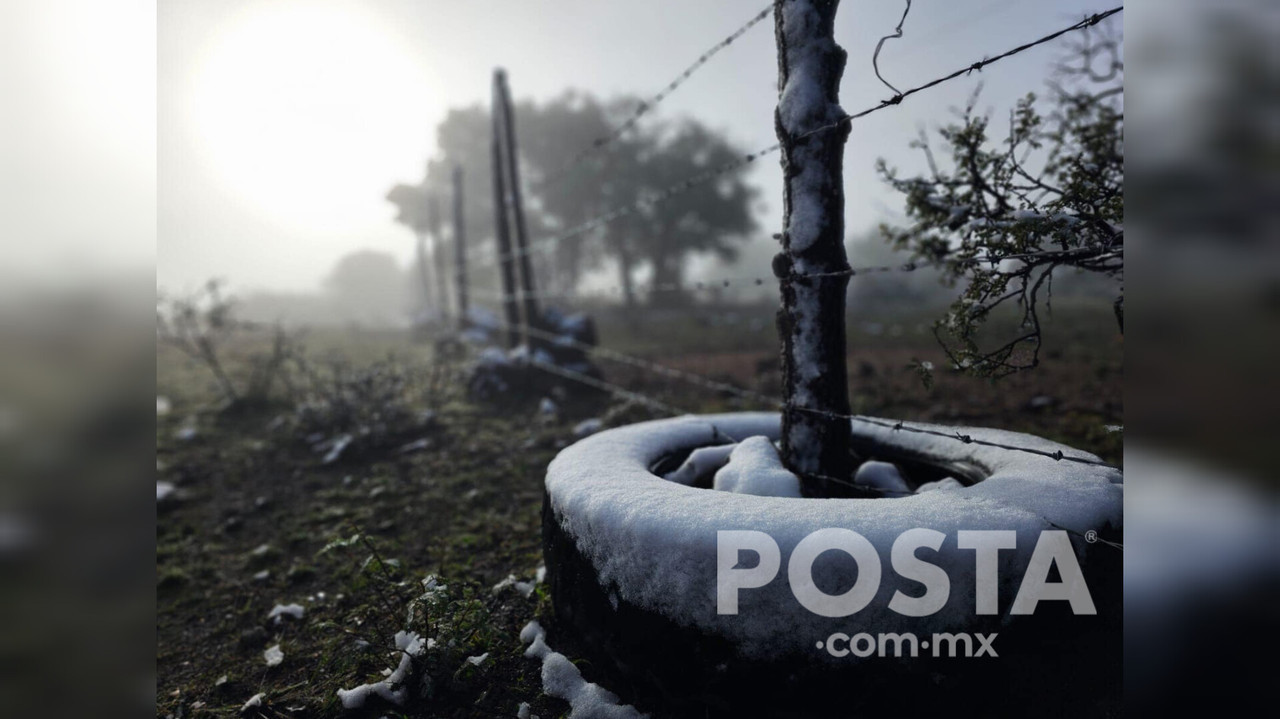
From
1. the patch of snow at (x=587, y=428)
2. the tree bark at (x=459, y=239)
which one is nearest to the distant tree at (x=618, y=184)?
the tree bark at (x=459, y=239)

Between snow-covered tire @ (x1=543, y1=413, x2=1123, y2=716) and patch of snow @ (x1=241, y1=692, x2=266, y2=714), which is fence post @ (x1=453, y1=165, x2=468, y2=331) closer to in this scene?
patch of snow @ (x1=241, y1=692, x2=266, y2=714)

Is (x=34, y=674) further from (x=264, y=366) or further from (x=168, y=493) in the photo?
(x=264, y=366)

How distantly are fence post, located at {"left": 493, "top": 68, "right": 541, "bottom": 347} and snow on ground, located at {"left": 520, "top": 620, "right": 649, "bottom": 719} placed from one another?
5.34 m

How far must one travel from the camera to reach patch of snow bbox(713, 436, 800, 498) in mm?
1762

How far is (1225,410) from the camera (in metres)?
0.64

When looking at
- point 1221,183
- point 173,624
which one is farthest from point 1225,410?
point 173,624

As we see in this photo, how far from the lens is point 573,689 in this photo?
162cm

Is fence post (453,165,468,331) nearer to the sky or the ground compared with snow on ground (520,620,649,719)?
nearer to the sky

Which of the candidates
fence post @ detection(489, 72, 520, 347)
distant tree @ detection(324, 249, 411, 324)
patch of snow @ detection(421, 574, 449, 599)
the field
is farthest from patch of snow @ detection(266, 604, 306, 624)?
distant tree @ detection(324, 249, 411, 324)

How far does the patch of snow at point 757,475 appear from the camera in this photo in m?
1.76

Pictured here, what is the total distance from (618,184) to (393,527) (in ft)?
67.5

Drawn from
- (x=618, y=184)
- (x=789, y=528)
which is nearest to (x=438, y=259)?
(x=618, y=184)

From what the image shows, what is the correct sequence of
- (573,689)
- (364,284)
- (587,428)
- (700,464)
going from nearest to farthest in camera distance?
(573,689) → (700,464) → (587,428) → (364,284)

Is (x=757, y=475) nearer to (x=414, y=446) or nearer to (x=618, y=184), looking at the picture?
(x=414, y=446)
